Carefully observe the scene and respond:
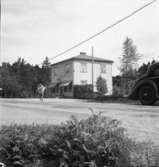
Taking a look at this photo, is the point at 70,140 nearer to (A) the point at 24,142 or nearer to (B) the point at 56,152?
(B) the point at 56,152

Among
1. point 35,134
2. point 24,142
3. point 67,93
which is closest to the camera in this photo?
point 24,142

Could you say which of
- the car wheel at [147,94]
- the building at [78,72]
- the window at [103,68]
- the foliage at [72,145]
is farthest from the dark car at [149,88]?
the window at [103,68]

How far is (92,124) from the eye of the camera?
9.73 feet

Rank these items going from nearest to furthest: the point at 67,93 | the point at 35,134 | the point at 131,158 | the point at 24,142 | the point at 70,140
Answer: the point at 131,158
the point at 70,140
the point at 24,142
the point at 35,134
the point at 67,93

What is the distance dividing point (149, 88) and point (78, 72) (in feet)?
87.1

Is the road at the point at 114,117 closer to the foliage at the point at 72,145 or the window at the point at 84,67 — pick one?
the foliage at the point at 72,145

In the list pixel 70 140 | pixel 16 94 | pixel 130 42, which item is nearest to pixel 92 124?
pixel 70 140

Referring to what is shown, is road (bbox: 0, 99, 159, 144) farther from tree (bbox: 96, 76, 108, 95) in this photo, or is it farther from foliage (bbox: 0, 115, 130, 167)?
tree (bbox: 96, 76, 108, 95)

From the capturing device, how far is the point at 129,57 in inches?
1682

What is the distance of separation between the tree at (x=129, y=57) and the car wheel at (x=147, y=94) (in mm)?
28949

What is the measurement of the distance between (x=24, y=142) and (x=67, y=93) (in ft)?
119

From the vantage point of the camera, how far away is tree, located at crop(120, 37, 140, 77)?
139 ft

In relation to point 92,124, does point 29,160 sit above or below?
below

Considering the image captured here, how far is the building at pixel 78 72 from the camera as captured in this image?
127 ft
